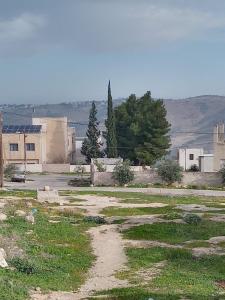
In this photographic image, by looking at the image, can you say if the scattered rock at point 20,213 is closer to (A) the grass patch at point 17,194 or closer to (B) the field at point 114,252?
(B) the field at point 114,252

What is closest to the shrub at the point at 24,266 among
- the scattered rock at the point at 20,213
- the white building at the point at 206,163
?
the scattered rock at the point at 20,213

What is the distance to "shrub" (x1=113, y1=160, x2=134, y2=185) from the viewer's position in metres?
68.3

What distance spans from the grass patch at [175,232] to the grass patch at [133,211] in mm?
7191

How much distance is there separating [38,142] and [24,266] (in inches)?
3087

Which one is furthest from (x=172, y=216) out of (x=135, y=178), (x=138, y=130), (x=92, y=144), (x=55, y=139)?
(x=55, y=139)

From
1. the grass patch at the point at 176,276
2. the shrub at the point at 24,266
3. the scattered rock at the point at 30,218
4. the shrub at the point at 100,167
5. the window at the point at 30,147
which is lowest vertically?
the grass patch at the point at 176,276

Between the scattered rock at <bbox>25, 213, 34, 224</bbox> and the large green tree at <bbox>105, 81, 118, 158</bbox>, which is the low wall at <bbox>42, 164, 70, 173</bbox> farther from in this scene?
the scattered rock at <bbox>25, 213, 34, 224</bbox>

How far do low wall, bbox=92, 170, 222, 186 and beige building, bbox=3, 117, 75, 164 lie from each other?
94.3ft

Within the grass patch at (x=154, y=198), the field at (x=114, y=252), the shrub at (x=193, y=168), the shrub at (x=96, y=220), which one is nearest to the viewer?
the field at (x=114, y=252)

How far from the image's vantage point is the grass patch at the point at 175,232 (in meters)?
30.8

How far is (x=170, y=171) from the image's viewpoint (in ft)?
225

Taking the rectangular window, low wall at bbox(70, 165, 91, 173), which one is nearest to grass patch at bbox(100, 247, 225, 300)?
low wall at bbox(70, 165, 91, 173)

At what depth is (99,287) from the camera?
20.5m

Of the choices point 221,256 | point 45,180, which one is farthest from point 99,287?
point 45,180
